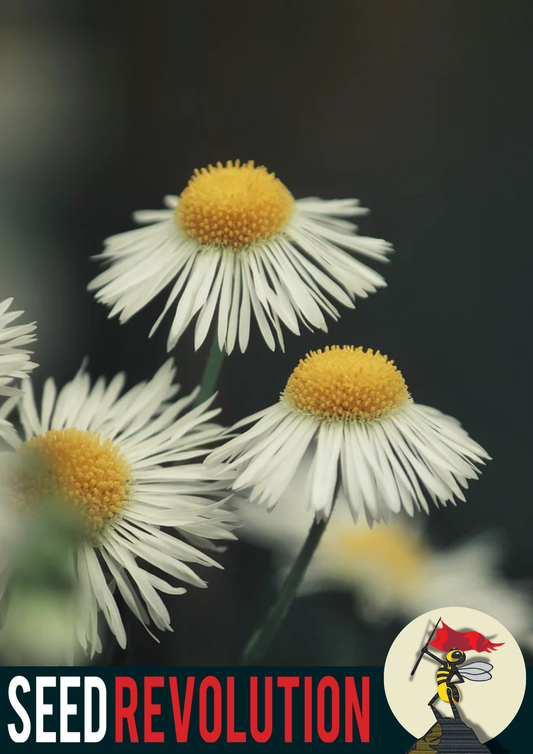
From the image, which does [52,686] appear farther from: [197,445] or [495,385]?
[495,385]

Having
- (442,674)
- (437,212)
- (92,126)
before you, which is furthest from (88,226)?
(442,674)

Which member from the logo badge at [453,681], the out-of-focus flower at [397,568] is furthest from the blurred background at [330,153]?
the logo badge at [453,681]

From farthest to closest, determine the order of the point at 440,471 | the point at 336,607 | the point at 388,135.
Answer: the point at 388,135
the point at 336,607
the point at 440,471

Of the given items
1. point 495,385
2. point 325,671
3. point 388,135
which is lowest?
point 325,671

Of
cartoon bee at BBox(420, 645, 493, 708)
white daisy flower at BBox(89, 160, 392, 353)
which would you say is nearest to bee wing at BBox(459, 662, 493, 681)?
cartoon bee at BBox(420, 645, 493, 708)

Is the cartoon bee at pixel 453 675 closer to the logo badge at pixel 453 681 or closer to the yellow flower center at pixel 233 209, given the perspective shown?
the logo badge at pixel 453 681

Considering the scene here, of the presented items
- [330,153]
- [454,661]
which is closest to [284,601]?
[454,661]
